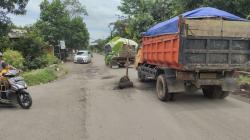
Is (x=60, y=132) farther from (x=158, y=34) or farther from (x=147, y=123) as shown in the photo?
(x=158, y=34)

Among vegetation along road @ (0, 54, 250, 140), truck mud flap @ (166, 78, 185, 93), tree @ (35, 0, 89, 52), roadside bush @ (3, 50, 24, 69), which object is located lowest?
vegetation along road @ (0, 54, 250, 140)

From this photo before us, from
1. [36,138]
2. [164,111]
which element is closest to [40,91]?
[164,111]

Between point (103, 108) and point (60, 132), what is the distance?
2.82m

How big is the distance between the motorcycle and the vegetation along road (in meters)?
0.23

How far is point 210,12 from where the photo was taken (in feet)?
36.4

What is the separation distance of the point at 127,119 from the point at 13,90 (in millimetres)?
3618

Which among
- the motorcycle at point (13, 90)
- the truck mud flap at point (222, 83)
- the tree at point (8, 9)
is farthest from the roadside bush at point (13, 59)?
the truck mud flap at point (222, 83)

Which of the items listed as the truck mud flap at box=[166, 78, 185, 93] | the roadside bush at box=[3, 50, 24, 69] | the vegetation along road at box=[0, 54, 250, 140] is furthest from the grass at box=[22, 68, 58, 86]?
the truck mud flap at box=[166, 78, 185, 93]

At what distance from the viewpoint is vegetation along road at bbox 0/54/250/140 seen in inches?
271

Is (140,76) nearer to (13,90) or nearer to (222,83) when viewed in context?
(222,83)

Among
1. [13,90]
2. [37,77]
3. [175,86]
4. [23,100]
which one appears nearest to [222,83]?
[175,86]

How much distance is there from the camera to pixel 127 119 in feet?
27.1

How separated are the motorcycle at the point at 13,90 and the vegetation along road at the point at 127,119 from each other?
233mm

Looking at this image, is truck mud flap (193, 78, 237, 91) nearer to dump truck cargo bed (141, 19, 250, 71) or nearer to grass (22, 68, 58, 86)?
dump truck cargo bed (141, 19, 250, 71)
